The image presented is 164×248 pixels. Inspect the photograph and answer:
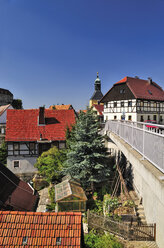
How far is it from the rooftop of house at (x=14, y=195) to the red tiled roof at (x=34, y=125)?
799cm

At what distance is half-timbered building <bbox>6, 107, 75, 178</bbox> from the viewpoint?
2002cm

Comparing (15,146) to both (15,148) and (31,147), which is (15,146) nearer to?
(15,148)

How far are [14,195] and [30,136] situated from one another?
398 inches

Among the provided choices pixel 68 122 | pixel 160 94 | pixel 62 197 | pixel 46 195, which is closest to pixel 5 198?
pixel 62 197

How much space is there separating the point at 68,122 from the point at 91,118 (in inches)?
364

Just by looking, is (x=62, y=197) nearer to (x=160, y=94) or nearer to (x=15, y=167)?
(x=15, y=167)

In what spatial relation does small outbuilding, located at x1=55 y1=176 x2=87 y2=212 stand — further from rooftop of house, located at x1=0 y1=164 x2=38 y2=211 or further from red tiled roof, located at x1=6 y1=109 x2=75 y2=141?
red tiled roof, located at x1=6 y1=109 x2=75 y2=141

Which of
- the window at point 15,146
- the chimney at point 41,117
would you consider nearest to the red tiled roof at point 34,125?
the chimney at point 41,117

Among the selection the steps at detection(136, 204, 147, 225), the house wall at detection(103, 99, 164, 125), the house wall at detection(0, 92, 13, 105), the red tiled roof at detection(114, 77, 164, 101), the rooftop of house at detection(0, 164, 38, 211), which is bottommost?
the steps at detection(136, 204, 147, 225)

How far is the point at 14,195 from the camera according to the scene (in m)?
11.2

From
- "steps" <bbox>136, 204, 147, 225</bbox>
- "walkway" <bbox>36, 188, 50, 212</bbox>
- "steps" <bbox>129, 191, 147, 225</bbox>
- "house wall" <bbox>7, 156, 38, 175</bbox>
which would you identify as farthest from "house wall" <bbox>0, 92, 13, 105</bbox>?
"steps" <bbox>136, 204, 147, 225</bbox>

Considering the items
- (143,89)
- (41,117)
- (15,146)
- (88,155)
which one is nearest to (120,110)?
(143,89)

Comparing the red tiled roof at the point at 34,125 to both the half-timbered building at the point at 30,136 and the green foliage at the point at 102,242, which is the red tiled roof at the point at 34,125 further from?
the green foliage at the point at 102,242

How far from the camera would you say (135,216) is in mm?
9344
